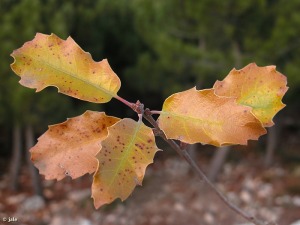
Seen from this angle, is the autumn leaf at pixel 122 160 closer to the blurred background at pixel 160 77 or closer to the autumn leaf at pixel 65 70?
the autumn leaf at pixel 65 70

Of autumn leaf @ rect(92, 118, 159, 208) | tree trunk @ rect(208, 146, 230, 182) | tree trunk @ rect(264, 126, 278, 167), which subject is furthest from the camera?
tree trunk @ rect(264, 126, 278, 167)

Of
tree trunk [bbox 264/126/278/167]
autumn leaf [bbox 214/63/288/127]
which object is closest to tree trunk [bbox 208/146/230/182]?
tree trunk [bbox 264/126/278/167]

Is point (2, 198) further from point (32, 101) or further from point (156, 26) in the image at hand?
point (156, 26)

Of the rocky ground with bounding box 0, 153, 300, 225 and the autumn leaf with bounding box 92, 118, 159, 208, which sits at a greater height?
the autumn leaf with bounding box 92, 118, 159, 208

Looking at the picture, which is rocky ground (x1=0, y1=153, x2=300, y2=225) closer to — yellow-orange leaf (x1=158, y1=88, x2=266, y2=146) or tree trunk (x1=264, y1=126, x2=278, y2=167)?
tree trunk (x1=264, y1=126, x2=278, y2=167)

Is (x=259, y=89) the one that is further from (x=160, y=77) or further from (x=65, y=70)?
(x=160, y=77)

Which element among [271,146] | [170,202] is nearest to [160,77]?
[170,202]
